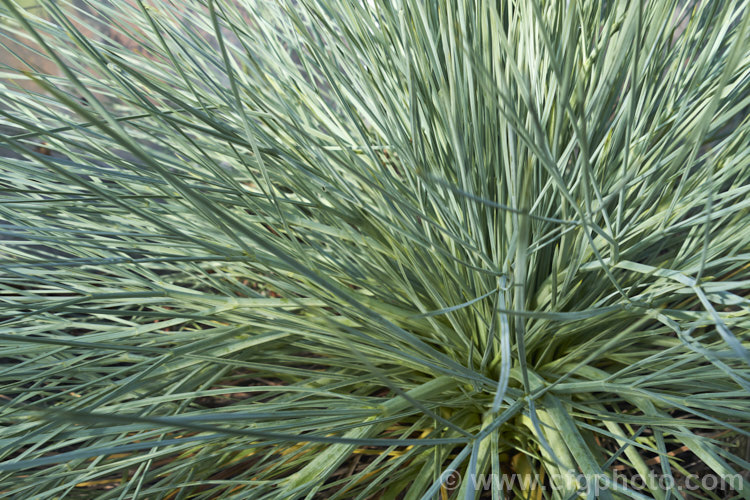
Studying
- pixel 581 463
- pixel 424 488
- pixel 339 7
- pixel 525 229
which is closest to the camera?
pixel 525 229

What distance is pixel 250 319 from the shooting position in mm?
538

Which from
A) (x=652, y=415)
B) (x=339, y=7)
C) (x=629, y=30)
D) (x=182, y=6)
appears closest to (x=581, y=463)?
(x=652, y=415)

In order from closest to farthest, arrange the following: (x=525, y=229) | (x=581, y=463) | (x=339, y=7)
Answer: (x=525, y=229)
(x=581, y=463)
(x=339, y=7)

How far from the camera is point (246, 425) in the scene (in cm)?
54

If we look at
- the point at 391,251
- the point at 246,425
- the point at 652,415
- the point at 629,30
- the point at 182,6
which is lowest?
the point at 246,425

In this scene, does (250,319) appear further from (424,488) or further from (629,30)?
(629,30)

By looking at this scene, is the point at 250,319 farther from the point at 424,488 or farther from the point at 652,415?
the point at 652,415

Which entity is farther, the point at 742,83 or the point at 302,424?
the point at 742,83

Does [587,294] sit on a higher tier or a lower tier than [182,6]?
lower

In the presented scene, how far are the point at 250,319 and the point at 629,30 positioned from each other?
419 millimetres

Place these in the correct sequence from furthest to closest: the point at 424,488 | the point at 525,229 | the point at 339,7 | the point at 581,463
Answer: the point at 339,7
the point at 424,488
the point at 581,463
the point at 525,229

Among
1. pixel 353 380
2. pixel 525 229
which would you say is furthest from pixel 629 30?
pixel 353 380

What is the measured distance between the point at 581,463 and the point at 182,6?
742 mm

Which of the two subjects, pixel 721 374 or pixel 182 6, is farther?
pixel 182 6
